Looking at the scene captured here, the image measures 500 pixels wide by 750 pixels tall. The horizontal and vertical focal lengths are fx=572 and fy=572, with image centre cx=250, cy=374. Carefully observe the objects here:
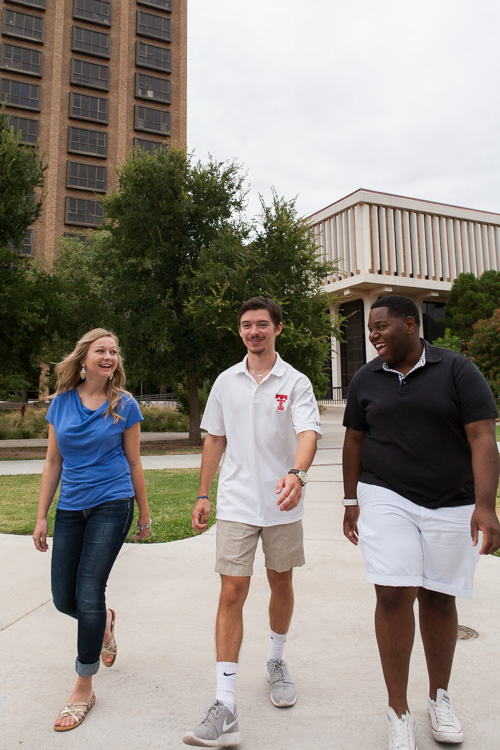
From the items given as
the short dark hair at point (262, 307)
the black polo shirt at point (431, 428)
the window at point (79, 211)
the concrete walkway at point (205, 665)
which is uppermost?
the window at point (79, 211)

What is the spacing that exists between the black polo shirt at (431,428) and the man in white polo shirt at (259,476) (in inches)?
15.3

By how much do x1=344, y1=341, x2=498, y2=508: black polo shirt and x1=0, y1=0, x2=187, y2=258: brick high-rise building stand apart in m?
48.3

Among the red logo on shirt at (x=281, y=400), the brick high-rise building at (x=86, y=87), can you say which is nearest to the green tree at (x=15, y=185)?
the red logo on shirt at (x=281, y=400)

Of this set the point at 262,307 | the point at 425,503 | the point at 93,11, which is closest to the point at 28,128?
the point at 93,11

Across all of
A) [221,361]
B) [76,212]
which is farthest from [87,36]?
[221,361]

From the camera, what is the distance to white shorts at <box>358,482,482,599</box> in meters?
2.38

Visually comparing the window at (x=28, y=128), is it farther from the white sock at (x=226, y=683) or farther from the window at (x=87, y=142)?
the white sock at (x=226, y=683)

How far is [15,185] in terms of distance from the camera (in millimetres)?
17156

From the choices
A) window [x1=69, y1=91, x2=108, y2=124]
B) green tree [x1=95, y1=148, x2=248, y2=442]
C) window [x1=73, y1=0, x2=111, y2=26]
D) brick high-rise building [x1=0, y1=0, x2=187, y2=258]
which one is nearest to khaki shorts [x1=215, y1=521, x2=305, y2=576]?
green tree [x1=95, y1=148, x2=248, y2=442]

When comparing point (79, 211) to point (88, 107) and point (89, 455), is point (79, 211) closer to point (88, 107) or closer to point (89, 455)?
point (88, 107)

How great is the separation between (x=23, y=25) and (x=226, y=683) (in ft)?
191

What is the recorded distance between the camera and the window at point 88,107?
49.6 meters

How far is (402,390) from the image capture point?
2535 mm

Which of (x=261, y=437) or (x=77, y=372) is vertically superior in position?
Answer: (x=77, y=372)
